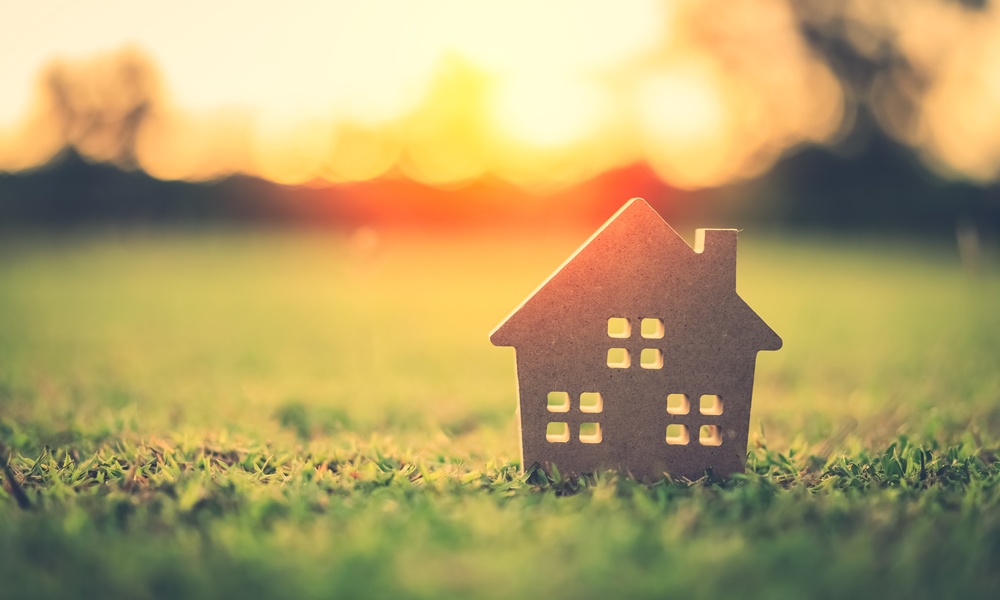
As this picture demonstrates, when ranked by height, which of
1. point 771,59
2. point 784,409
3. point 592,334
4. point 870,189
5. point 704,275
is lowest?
point 784,409

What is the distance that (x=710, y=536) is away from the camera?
2.04 m

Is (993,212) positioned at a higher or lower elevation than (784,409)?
higher

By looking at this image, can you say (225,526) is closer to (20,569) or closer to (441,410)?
(20,569)

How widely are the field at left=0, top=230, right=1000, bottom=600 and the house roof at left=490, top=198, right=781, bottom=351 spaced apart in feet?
1.86

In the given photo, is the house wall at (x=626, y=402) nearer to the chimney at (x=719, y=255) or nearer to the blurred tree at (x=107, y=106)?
the chimney at (x=719, y=255)

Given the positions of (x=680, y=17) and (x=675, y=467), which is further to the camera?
(x=680, y=17)

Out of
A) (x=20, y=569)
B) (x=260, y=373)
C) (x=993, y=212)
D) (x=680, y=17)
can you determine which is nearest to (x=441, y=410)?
(x=260, y=373)

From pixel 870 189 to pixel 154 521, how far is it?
924 inches

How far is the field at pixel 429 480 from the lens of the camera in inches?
71.3

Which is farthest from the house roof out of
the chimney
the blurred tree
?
the blurred tree

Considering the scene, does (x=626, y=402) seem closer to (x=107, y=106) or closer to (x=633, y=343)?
(x=633, y=343)

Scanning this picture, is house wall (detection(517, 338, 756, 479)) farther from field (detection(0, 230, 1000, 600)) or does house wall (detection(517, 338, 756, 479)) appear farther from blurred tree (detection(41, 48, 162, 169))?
blurred tree (detection(41, 48, 162, 169))

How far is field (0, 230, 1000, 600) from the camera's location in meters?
1.81

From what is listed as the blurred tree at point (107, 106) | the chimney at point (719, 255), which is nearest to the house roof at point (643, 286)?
the chimney at point (719, 255)
